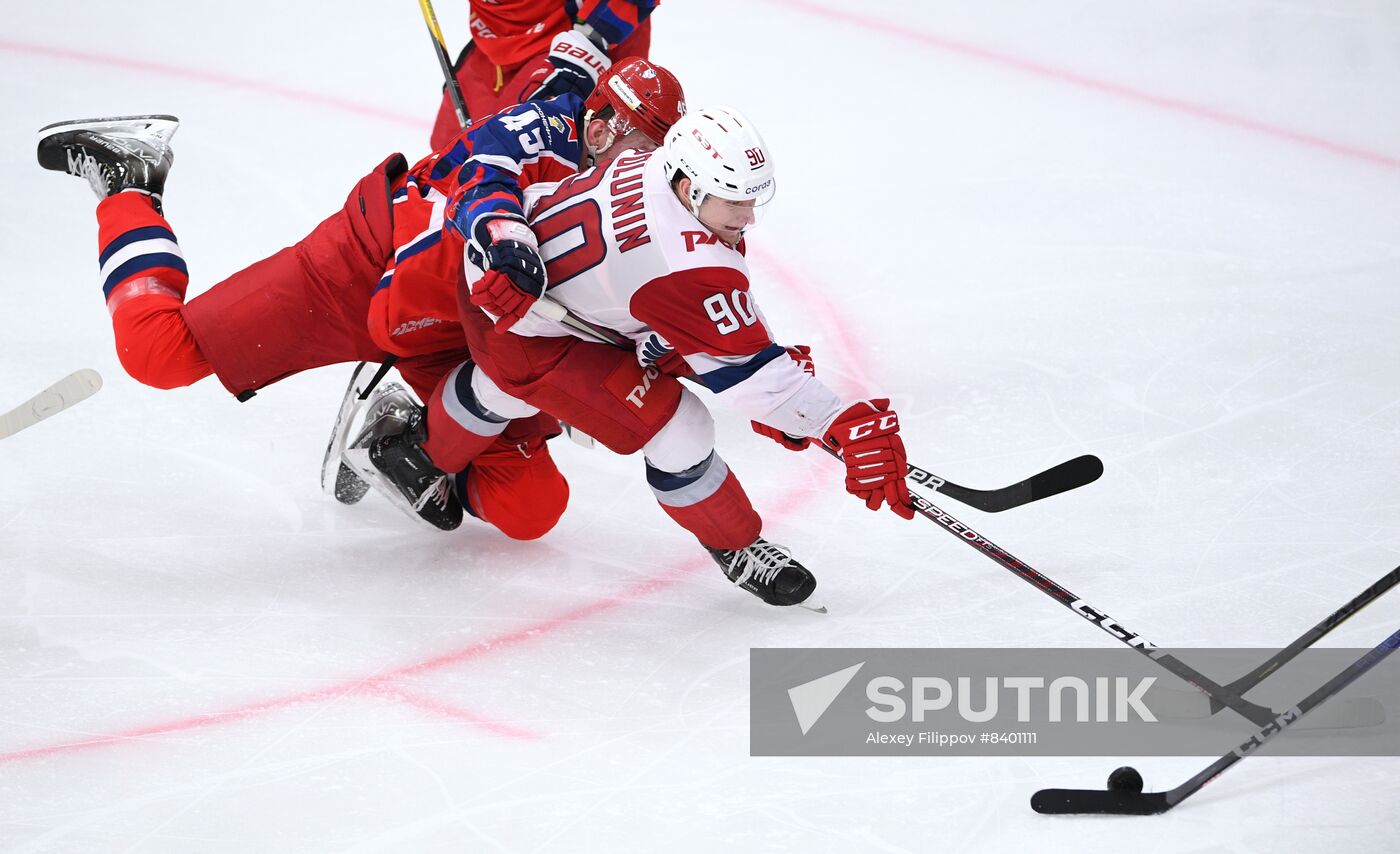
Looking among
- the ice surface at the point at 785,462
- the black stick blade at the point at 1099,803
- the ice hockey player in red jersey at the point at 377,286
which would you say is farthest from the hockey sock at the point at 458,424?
the black stick blade at the point at 1099,803

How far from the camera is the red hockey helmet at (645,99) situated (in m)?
3.04

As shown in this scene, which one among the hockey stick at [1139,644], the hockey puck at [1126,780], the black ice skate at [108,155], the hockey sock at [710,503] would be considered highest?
the black ice skate at [108,155]

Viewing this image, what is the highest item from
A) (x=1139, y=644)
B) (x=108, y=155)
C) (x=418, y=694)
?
(x=108, y=155)

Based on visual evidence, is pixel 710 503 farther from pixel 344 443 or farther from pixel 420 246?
pixel 344 443

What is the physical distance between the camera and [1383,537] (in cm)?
331

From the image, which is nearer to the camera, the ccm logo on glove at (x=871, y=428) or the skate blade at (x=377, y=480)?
the ccm logo on glove at (x=871, y=428)

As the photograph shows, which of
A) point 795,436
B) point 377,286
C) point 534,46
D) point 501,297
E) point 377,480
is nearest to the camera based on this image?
point 501,297

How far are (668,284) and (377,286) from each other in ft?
2.67

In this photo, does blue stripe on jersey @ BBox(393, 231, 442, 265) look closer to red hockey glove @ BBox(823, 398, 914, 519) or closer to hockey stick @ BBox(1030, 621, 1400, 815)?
red hockey glove @ BBox(823, 398, 914, 519)

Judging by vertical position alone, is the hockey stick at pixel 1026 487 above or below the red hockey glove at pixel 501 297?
below

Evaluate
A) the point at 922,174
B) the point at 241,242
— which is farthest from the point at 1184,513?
the point at 241,242

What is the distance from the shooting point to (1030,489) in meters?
3.00

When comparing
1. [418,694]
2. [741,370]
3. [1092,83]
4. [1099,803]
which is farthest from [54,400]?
[1092,83]

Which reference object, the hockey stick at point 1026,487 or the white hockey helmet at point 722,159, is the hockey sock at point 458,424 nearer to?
the white hockey helmet at point 722,159
